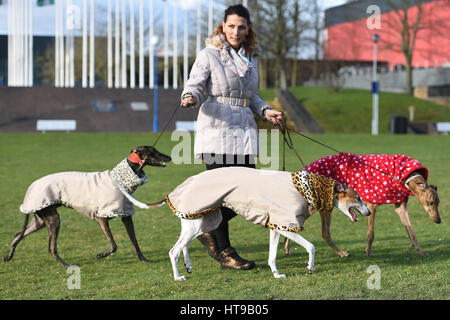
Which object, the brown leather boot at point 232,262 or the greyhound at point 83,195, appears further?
the greyhound at point 83,195

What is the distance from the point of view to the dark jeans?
5.80 metres

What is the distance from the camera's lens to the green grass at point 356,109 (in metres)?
35.4

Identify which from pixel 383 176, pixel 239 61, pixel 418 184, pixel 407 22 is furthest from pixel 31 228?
pixel 407 22

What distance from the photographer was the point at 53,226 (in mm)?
6379

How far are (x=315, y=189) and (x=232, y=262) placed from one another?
1171 mm

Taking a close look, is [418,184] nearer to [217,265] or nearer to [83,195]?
[217,265]

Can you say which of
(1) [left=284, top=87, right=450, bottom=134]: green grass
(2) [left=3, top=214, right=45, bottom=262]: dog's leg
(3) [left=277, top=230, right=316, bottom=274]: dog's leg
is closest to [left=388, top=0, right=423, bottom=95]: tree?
(1) [left=284, top=87, right=450, bottom=134]: green grass

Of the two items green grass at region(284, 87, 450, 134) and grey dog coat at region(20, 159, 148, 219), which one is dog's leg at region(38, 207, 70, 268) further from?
green grass at region(284, 87, 450, 134)

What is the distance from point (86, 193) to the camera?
6.20 m

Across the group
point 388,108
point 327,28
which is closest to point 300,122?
point 388,108

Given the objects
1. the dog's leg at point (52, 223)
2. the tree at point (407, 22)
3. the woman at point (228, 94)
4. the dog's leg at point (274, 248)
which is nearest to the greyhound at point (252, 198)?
the dog's leg at point (274, 248)

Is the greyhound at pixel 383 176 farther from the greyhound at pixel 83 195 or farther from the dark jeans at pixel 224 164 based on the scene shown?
the greyhound at pixel 83 195

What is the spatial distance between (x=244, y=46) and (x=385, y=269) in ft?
8.01

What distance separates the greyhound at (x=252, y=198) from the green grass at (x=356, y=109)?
29431 millimetres
